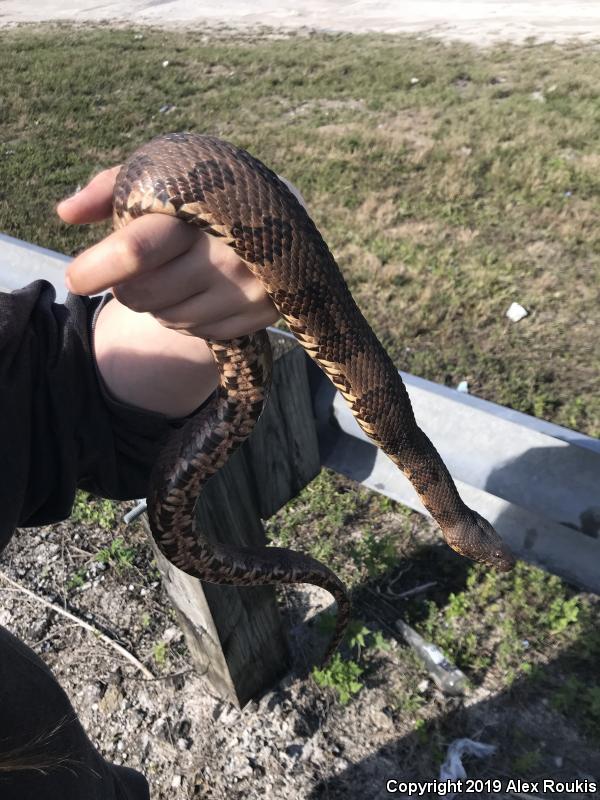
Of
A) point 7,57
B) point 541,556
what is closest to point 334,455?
point 541,556

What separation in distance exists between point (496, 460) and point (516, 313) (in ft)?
11.3

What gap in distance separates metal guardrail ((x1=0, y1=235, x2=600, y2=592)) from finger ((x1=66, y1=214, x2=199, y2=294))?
1231mm

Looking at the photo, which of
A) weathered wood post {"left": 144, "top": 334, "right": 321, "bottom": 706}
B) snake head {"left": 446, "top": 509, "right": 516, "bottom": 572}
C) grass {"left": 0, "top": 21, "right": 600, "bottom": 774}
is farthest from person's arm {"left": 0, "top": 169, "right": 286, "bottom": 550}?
grass {"left": 0, "top": 21, "right": 600, "bottom": 774}

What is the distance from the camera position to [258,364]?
1.86m

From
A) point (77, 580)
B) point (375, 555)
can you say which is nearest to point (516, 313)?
point (375, 555)

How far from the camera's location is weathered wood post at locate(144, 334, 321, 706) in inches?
94.5

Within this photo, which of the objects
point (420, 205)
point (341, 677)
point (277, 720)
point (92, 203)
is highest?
point (92, 203)

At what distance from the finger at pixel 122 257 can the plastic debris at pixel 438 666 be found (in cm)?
241

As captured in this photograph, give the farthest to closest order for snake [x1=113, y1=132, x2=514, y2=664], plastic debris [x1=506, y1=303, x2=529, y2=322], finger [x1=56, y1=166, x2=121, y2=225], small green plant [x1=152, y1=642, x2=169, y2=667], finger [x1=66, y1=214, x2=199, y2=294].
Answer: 1. plastic debris [x1=506, y1=303, x2=529, y2=322]
2. small green plant [x1=152, y1=642, x2=169, y2=667]
3. snake [x1=113, y1=132, x2=514, y2=664]
4. finger [x1=56, y1=166, x2=121, y2=225]
5. finger [x1=66, y1=214, x2=199, y2=294]

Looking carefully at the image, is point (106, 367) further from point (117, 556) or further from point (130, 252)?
point (117, 556)

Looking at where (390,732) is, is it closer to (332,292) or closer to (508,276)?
(332,292)

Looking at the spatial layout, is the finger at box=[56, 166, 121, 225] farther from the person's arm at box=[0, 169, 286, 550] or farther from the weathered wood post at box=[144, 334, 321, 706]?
the weathered wood post at box=[144, 334, 321, 706]

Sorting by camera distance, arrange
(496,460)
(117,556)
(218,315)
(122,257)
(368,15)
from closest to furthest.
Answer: (122,257) → (218,315) → (496,460) → (117,556) → (368,15)

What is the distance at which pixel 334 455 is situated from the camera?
273 centimetres
